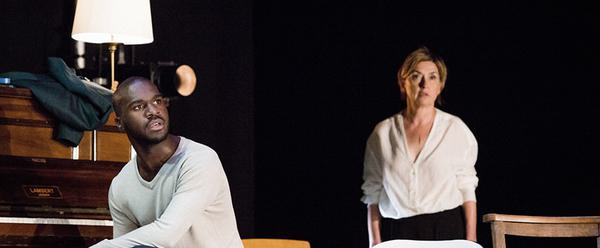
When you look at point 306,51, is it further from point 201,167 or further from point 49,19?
point 201,167

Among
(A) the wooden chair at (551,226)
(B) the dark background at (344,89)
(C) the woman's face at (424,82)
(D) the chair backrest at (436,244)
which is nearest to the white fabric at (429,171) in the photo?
(C) the woman's face at (424,82)

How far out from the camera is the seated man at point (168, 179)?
10.3ft

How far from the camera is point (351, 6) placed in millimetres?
6152

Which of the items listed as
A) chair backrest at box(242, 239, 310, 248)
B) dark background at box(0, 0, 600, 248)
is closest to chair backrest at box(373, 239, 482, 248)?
chair backrest at box(242, 239, 310, 248)

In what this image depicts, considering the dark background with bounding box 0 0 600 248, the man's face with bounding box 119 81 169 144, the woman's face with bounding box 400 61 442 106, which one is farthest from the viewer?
the dark background with bounding box 0 0 600 248

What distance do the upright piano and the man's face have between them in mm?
1068

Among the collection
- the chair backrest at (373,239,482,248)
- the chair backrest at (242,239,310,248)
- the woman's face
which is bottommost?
the chair backrest at (242,239,310,248)

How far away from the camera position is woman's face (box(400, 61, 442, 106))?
4598 millimetres

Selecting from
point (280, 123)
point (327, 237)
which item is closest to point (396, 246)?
point (327, 237)

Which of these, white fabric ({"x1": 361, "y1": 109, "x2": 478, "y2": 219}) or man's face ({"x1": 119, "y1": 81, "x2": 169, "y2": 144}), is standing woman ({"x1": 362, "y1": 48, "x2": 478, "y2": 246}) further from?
man's face ({"x1": 119, "y1": 81, "x2": 169, "y2": 144})

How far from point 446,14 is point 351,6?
0.75 metres

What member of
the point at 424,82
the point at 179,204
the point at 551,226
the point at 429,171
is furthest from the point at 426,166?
the point at 179,204

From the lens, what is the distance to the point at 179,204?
10.2 feet

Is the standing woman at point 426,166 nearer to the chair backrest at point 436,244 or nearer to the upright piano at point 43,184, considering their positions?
the upright piano at point 43,184
